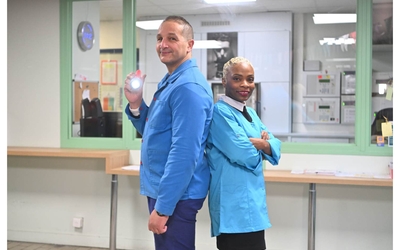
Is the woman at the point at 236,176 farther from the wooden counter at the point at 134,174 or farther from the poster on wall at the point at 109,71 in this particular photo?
the poster on wall at the point at 109,71

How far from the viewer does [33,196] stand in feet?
14.5

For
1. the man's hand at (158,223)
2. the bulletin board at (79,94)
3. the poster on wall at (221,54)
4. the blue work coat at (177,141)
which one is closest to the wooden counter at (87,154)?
the bulletin board at (79,94)

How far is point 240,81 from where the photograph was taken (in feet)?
6.72

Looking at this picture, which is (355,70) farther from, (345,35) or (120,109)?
(120,109)

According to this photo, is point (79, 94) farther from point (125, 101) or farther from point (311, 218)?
point (311, 218)

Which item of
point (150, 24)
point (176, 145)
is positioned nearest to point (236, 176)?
point (176, 145)

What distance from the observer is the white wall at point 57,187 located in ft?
12.5

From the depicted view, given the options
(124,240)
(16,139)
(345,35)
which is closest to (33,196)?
(16,139)

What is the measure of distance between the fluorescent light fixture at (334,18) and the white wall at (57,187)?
4.27 feet

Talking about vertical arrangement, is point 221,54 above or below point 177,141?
above

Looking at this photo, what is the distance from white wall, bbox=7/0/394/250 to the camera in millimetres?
3809

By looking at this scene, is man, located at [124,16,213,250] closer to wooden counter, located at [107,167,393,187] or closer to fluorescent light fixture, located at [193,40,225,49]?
wooden counter, located at [107,167,393,187]

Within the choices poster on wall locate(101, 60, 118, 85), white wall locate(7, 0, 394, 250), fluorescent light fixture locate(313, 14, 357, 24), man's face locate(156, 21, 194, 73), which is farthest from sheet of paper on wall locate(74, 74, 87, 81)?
man's face locate(156, 21, 194, 73)

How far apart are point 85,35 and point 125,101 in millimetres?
875
